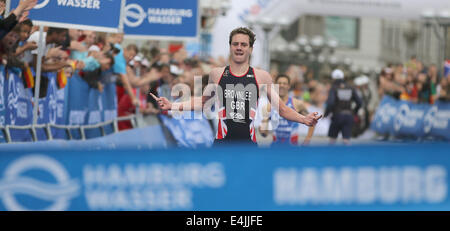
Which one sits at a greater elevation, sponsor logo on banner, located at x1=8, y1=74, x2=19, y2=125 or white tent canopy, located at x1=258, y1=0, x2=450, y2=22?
white tent canopy, located at x1=258, y1=0, x2=450, y2=22

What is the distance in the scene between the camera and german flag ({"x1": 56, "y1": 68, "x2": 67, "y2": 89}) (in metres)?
9.85

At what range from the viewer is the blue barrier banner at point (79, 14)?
8930 millimetres

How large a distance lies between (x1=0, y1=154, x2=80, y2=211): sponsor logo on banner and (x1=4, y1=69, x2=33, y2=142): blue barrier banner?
3.11 m

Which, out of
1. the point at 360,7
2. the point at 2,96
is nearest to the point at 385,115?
Answer: the point at 360,7

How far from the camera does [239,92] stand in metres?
7.04

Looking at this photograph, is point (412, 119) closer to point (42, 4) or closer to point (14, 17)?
point (42, 4)

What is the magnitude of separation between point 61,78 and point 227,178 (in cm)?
511

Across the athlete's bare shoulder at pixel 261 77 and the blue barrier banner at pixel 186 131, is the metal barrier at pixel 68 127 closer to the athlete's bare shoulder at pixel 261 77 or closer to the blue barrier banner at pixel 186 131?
the blue barrier banner at pixel 186 131

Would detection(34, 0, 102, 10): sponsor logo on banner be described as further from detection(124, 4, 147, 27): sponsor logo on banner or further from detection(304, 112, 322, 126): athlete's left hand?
detection(304, 112, 322, 126): athlete's left hand

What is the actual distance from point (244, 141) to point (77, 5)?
119 inches

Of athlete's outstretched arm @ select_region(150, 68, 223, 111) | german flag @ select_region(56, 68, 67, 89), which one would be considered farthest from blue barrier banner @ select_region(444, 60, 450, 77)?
athlete's outstretched arm @ select_region(150, 68, 223, 111)
